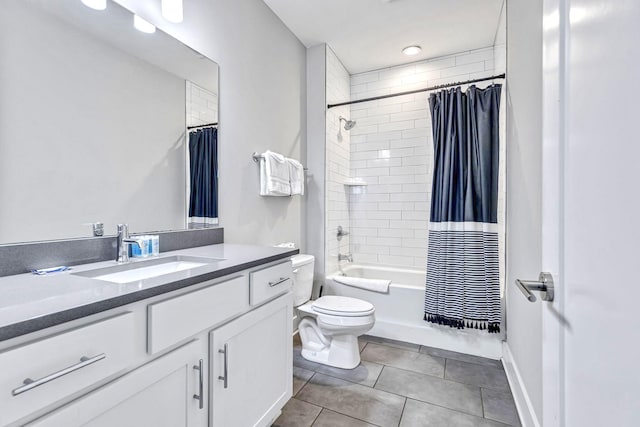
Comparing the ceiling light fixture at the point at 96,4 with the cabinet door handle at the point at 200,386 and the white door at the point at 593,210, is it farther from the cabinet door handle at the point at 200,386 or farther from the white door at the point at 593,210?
the white door at the point at 593,210

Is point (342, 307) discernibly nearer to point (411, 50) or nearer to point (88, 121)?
point (88, 121)

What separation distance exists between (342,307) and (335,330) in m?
0.16

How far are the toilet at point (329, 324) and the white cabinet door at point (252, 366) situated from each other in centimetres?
56

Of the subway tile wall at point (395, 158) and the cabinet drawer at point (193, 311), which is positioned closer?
the cabinet drawer at point (193, 311)

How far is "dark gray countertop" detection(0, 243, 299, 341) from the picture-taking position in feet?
1.96

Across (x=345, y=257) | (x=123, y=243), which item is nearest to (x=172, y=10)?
(x=123, y=243)

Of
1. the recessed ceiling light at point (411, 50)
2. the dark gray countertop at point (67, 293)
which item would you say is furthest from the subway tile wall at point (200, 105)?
the recessed ceiling light at point (411, 50)

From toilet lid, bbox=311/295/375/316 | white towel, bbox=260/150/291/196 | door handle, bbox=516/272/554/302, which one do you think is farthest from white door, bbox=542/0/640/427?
white towel, bbox=260/150/291/196

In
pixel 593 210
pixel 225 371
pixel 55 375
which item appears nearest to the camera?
pixel 593 210

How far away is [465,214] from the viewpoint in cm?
229

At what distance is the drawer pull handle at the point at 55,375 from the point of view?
0.57 meters

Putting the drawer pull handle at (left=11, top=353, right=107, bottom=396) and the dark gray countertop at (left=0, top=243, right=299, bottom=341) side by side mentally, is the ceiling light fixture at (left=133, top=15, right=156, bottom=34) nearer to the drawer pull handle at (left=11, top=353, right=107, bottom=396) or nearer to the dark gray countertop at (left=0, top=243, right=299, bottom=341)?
the dark gray countertop at (left=0, top=243, right=299, bottom=341)

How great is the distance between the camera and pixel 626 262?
0.41 m

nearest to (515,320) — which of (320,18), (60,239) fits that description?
(60,239)
